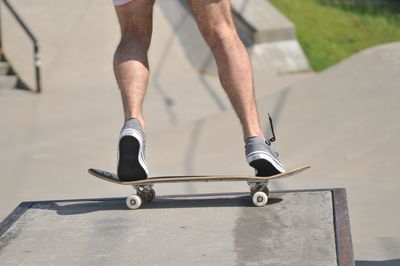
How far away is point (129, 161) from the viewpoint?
15.4 feet

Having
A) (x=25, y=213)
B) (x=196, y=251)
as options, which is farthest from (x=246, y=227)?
(x=25, y=213)

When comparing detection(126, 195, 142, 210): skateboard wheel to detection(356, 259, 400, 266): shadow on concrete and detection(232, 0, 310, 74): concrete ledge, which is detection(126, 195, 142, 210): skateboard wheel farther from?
detection(232, 0, 310, 74): concrete ledge

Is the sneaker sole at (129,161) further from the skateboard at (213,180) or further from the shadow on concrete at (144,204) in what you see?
the shadow on concrete at (144,204)

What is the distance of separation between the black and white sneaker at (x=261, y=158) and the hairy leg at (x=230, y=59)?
0.22 ft

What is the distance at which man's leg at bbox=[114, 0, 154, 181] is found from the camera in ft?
15.4

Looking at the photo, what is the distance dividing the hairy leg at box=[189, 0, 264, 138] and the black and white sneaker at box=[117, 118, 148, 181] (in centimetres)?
49

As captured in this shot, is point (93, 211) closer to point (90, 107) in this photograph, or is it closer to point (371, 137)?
point (371, 137)

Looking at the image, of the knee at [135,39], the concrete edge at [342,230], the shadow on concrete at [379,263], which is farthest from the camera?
the shadow on concrete at [379,263]

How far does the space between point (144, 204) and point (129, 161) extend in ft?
1.30

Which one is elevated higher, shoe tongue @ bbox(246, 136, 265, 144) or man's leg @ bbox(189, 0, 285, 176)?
man's leg @ bbox(189, 0, 285, 176)

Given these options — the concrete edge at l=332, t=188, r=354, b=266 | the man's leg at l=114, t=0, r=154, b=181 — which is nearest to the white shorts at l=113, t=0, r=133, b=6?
the man's leg at l=114, t=0, r=154, b=181

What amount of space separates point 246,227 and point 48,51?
9374mm

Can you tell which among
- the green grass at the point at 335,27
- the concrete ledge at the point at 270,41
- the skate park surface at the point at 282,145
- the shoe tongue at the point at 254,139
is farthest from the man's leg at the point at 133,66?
the green grass at the point at 335,27

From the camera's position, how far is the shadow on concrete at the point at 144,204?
16.1ft
